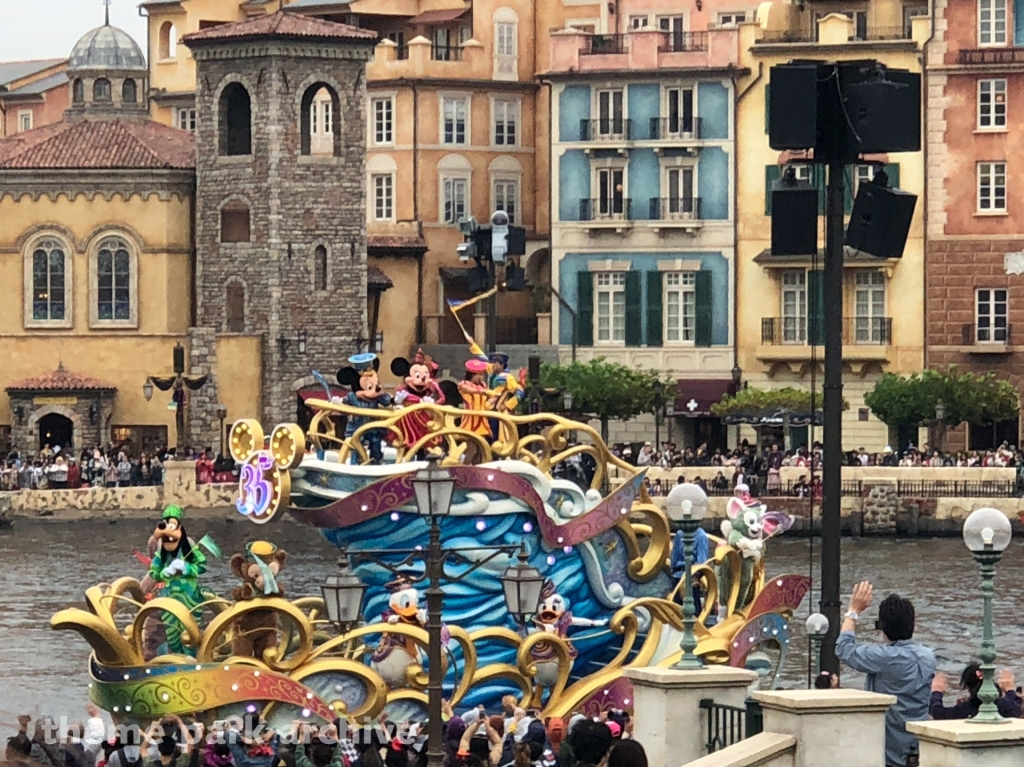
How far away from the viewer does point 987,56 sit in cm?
7506

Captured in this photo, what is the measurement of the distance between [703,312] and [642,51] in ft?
20.7

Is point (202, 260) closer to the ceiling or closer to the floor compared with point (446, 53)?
closer to the floor

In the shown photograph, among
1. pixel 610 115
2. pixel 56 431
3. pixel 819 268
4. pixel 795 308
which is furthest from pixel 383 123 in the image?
pixel 819 268

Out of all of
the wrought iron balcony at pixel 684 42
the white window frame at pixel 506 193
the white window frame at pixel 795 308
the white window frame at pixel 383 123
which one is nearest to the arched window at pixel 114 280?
the white window frame at pixel 383 123

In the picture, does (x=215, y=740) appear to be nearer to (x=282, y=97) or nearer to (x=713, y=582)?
(x=713, y=582)

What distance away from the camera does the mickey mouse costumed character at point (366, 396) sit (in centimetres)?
3088

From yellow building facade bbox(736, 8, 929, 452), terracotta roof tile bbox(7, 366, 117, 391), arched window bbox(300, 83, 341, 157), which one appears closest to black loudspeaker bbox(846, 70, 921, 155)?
yellow building facade bbox(736, 8, 929, 452)

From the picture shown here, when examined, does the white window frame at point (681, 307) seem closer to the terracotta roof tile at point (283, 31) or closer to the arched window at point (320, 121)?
the arched window at point (320, 121)

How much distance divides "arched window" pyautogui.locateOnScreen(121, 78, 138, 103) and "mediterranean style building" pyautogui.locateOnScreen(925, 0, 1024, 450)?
76.9 feet

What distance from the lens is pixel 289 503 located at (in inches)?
1155

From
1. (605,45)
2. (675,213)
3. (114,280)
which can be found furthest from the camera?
(114,280)

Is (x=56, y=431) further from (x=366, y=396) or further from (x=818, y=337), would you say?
(x=366, y=396)

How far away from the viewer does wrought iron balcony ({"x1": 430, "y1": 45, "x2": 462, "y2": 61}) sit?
276ft

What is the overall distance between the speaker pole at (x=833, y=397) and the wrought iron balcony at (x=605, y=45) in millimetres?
56834
